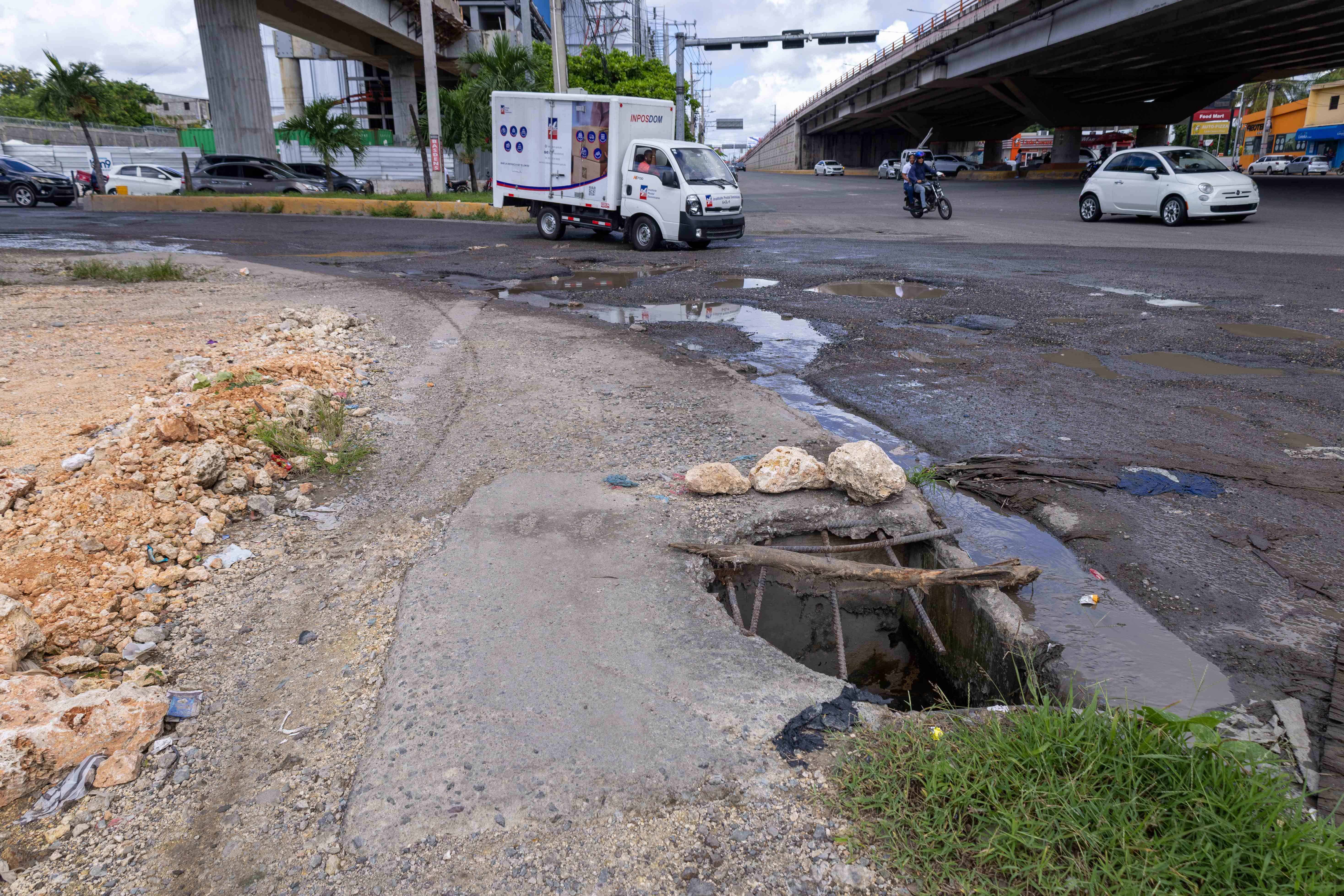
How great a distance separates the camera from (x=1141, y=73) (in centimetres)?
4166

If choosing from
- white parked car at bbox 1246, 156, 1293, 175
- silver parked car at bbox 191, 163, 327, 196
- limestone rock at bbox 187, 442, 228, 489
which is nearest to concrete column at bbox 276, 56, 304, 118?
silver parked car at bbox 191, 163, 327, 196

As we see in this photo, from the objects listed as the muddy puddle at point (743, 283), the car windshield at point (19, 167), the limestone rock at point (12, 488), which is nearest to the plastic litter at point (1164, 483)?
the limestone rock at point (12, 488)

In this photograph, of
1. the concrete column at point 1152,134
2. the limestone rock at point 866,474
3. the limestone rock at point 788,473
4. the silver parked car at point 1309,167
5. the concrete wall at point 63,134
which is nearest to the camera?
the limestone rock at point 866,474

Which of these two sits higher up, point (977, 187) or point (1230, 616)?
point (977, 187)

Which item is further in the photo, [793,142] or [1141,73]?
[793,142]

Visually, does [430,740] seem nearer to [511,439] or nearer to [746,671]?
[746,671]

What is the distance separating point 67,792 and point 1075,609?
12.2ft

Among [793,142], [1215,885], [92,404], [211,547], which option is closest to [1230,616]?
[1215,885]

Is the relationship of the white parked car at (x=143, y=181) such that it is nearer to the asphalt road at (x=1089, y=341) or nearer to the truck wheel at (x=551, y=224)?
the asphalt road at (x=1089, y=341)

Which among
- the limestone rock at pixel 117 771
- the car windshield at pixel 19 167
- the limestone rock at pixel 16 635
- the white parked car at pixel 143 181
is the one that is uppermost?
the car windshield at pixel 19 167

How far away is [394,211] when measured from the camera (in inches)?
917

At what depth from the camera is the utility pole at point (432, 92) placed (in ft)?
77.3

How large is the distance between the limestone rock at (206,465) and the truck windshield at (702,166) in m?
12.2

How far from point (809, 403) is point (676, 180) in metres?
10.1
